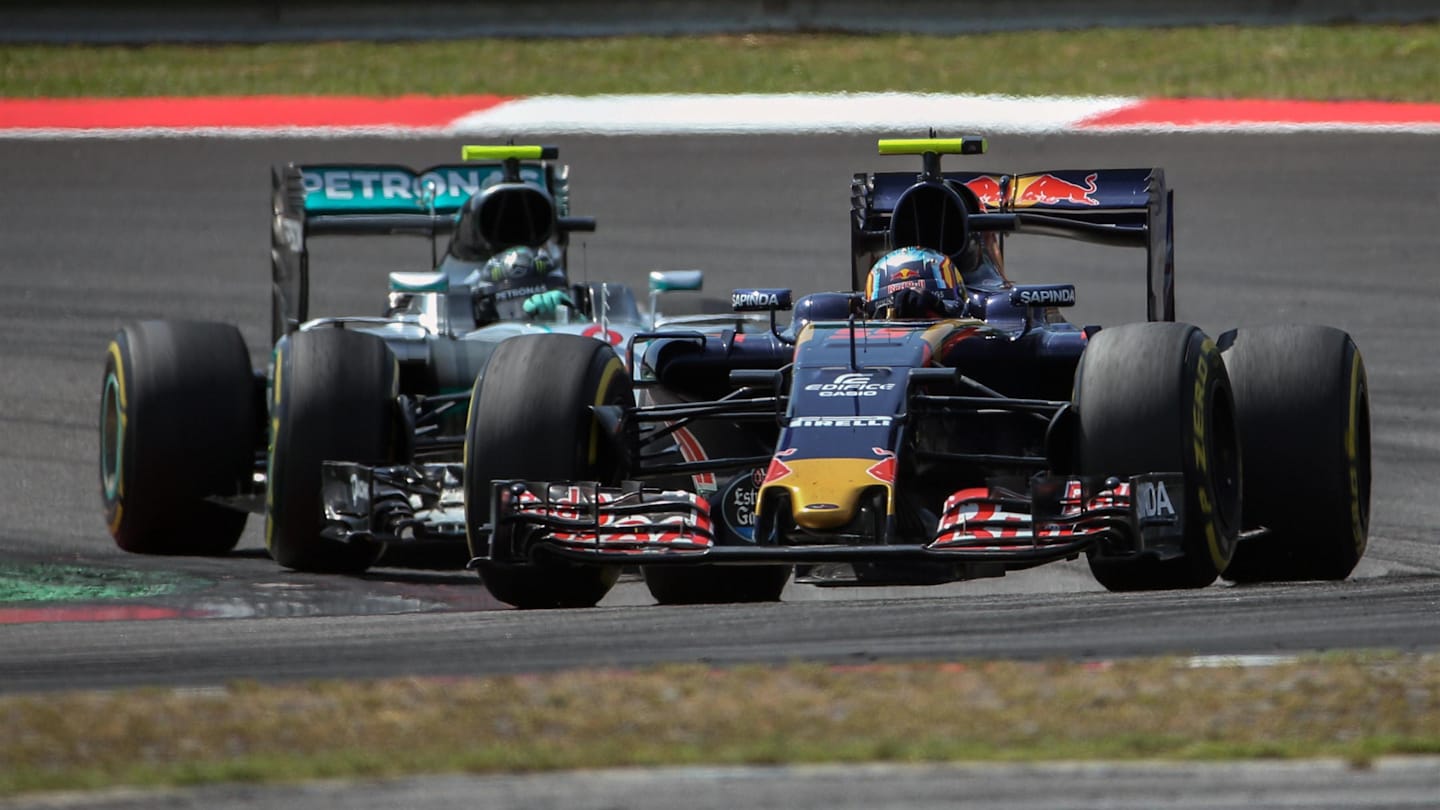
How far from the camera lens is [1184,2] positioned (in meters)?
24.2

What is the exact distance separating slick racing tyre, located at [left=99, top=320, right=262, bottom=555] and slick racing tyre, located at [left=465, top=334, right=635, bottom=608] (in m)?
2.65

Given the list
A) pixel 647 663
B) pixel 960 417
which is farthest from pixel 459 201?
pixel 647 663

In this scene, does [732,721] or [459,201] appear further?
[459,201]

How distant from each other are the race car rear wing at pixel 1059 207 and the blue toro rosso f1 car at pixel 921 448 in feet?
0.78

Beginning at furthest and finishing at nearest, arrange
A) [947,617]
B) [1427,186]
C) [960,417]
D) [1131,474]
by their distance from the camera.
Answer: [1427,186] → [960,417] → [1131,474] → [947,617]

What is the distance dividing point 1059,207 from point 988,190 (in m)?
0.47

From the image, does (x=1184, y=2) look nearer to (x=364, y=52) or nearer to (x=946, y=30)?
(x=946, y=30)

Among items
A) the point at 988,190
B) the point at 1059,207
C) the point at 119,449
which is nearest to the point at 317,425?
the point at 119,449

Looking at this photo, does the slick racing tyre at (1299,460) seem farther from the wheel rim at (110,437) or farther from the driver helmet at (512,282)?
the wheel rim at (110,437)

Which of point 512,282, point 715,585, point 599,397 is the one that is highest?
point 512,282

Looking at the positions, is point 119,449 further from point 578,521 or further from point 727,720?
point 727,720

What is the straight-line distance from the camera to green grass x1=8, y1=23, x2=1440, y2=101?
22844mm

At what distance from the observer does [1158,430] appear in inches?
360

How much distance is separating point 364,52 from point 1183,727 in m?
19.1
